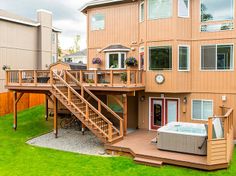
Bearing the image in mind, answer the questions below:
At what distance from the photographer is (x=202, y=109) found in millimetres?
14602

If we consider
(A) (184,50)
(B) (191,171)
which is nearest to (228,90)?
(A) (184,50)

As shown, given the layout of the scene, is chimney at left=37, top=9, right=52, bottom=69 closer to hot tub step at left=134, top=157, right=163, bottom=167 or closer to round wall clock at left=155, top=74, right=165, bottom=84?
round wall clock at left=155, top=74, right=165, bottom=84

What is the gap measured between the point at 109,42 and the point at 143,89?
440 cm

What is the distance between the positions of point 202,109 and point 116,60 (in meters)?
6.13

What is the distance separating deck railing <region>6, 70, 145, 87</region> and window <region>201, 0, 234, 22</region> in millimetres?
4680

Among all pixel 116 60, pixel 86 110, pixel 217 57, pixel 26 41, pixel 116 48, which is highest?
pixel 26 41

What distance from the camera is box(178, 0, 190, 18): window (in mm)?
14258

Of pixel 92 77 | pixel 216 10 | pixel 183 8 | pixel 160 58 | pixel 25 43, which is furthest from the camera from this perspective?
pixel 25 43

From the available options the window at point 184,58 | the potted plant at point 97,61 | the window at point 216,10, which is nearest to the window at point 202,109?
the window at point 184,58

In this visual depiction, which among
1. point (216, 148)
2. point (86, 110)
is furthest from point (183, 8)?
point (216, 148)

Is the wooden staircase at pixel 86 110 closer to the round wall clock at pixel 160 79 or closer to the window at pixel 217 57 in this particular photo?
the round wall clock at pixel 160 79

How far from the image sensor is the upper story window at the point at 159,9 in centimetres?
1429

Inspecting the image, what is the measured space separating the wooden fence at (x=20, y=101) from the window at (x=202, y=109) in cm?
1467

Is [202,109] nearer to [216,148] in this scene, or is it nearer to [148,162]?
[216,148]
